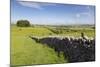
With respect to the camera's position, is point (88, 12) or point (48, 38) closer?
point (48, 38)

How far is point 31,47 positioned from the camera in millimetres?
2625

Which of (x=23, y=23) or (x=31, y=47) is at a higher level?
(x=23, y=23)

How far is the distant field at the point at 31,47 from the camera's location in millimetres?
2545

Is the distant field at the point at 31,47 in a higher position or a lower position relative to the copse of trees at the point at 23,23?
lower

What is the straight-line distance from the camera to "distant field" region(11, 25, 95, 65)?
2545 mm

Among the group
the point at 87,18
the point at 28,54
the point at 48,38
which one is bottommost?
the point at 28,54

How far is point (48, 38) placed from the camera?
271 cm

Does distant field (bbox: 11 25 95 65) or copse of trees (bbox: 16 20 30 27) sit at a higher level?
copse of trees (bbox: 16 20 30 27)
